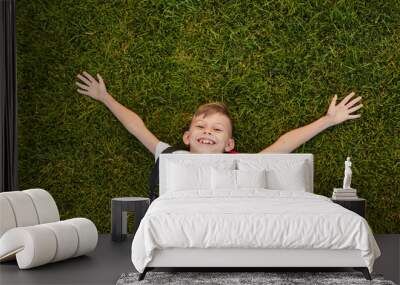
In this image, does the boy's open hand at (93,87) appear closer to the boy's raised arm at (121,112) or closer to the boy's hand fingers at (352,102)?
the boy's raised arm at (121,112)

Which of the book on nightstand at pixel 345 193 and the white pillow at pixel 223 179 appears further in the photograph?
the book on nightstand at pixel 345 193

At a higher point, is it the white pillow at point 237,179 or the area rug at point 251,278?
the white pillow at point 237,179

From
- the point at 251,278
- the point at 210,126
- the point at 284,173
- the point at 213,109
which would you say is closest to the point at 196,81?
the point at 213,109

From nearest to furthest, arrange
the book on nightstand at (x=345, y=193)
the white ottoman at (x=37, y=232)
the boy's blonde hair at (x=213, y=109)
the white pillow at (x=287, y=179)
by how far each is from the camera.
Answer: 1. the white ottoman at (x=37, y=232)
2. the white pillow at (x=287, y=179)
3. the book on nightstand at (x=345, y=193)
4. the boy's blonde hair at (x=213, y=109)

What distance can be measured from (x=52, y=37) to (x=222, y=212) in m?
3.03

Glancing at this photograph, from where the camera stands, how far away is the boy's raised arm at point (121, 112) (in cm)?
646

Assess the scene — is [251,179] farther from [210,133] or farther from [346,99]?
[346,99]

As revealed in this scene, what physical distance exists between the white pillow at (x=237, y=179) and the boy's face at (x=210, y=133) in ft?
1.76

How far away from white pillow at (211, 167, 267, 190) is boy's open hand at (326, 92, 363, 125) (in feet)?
3.47

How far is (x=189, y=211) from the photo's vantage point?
4.52 m

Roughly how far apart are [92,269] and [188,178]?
1418 millimetres

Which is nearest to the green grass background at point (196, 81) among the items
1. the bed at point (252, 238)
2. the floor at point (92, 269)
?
the floor at point (92, 269)

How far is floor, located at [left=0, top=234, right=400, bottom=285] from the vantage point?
14.8 feet

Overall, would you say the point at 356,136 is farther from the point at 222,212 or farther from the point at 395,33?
the point at 222,212
